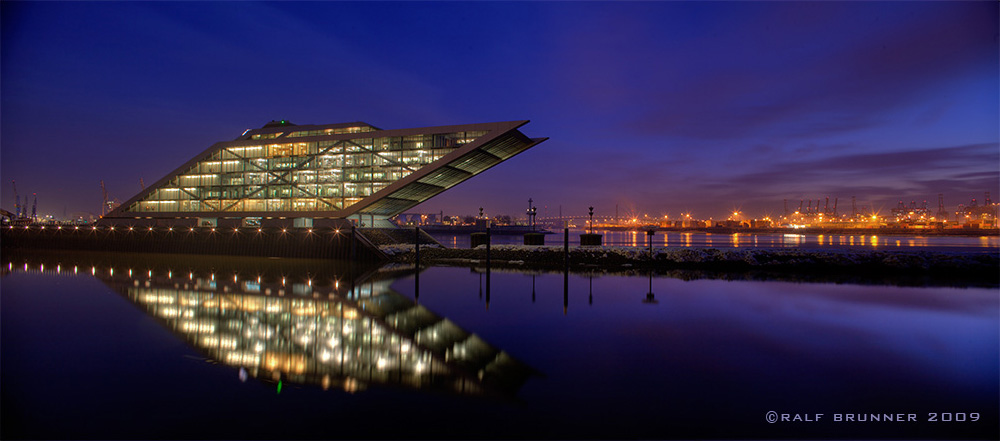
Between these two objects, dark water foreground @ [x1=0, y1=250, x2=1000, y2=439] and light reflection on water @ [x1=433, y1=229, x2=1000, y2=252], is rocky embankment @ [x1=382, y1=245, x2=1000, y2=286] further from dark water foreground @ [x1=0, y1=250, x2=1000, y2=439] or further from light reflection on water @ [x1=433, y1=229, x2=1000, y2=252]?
light reflection on water @ [x1=433, y1=229, x2=1000, y2=252]

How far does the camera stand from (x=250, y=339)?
12.5 metres

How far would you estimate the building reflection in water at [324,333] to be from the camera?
9.47m

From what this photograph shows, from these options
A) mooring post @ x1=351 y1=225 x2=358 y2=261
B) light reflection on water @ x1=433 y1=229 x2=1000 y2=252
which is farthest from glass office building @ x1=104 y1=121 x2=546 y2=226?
light reflection on water @ x1=433 y1=229 x2=1000 y2=252

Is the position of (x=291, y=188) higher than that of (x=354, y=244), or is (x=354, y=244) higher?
(x=291, y=188)

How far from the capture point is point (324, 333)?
517 inches

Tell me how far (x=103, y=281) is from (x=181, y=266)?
767cm

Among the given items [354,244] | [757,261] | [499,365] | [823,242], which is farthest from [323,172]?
[823,242]

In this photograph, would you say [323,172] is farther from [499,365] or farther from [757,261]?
[499,365]

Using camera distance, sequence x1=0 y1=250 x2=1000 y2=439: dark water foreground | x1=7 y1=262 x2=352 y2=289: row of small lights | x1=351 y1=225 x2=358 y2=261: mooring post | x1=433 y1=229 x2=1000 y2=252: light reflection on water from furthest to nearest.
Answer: x1=433 y1=229 x2=1000 y2=252: light reflection on water
x1=351 y1=225 x2=358 y2=261: mooring post
x1=7 y1=262 x2=352 y2=289: row of small lights
x1=0 y1=250 x2=1000 y2=439: dark water foreground


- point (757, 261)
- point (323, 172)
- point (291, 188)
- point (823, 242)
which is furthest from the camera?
point (823, 242)

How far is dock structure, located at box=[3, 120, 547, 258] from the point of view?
1678 inches

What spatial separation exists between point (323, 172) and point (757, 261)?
Result: 41.1 meters

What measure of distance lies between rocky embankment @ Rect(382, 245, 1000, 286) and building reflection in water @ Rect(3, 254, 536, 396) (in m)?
12.2

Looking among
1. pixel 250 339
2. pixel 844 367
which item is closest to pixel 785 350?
pixel 844 367
